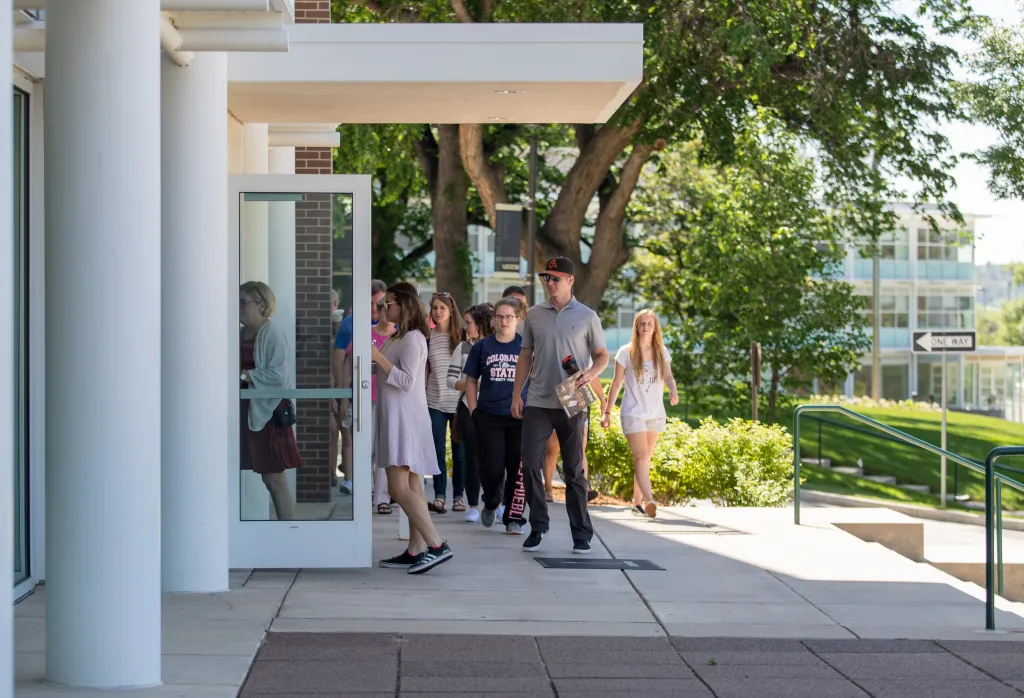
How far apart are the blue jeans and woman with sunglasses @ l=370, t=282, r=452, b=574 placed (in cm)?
252

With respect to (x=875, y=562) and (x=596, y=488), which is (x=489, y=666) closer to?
(x=875, y=562)

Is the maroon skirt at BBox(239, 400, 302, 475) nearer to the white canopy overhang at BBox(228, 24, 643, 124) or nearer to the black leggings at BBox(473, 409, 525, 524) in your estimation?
the white canopy overhang at BBox(228, 24, 643, 124)

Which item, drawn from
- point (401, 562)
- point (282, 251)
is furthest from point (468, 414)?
point (282, 251)

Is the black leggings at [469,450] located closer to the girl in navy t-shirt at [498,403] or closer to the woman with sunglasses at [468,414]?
the woman with sunglasses at [468,414]

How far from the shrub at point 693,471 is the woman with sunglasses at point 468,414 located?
118 inches

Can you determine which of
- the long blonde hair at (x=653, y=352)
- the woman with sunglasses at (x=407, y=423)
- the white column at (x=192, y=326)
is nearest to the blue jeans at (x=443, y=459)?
the long blonde hair at (x=653, y=352)

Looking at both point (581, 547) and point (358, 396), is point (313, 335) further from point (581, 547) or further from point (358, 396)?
point (581, 547)

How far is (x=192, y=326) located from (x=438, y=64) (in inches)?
90.4

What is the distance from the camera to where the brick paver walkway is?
19.8 feet

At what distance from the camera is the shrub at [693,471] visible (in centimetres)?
1466

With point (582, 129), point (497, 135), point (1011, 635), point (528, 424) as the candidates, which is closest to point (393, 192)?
point (497, 135)

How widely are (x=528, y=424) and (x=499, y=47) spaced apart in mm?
2565

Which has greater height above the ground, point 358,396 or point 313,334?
point 313,334

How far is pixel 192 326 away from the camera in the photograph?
7.94 meters
